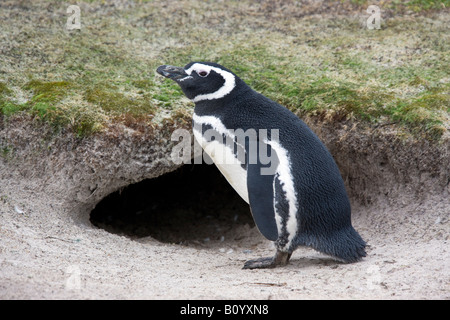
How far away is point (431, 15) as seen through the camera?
5.78m

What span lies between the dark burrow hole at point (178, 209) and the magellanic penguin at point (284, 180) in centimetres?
157

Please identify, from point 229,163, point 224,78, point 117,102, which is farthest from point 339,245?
point 117,102

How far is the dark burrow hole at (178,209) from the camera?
4.92m

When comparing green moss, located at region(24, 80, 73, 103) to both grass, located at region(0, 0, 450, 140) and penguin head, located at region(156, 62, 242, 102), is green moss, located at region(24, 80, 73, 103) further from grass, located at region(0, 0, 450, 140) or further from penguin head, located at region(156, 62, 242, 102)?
penguin head, located at region(156, 62, 242, 102)

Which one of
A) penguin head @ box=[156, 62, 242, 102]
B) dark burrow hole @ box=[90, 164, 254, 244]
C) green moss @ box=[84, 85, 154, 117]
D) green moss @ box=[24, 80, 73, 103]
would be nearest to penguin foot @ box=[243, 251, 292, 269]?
penguin head @ box=[156, 62, 242, 102]

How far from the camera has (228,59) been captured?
511 centimetres

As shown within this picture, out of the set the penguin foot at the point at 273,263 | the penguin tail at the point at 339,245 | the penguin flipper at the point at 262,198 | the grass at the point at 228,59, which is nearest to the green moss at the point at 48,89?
the grass at the point at 228,59

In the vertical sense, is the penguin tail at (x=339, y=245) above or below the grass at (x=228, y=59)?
below

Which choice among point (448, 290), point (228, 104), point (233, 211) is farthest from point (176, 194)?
point (448, 290)

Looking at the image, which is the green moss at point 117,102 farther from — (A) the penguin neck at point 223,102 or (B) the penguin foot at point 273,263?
(B) the penguin foot at point 273,263

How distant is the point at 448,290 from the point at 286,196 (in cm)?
98

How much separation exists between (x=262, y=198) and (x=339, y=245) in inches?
21.7

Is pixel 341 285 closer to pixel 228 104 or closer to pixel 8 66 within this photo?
pixel 228 104

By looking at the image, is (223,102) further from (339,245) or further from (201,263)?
(339,245)
